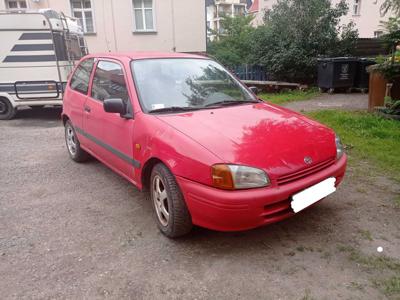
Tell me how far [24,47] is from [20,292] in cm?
780

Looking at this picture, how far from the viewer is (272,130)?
314 cm

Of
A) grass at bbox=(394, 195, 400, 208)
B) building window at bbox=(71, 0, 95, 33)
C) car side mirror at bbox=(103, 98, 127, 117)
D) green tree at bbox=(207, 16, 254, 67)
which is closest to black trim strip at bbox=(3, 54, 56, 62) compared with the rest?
car side mirror at bbox=(103, 98, 127, 117)

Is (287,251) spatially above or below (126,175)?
below

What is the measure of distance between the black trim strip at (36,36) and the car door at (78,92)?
4322 millimetres

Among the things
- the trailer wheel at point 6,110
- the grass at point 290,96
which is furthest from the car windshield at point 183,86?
the trailer wheel at point 6,110

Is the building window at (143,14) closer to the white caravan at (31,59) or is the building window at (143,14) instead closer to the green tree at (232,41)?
the green tree at (232,41)

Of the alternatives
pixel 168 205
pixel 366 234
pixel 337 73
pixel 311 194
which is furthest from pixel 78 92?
pixel 337 73

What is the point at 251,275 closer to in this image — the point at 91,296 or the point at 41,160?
the point at 91,296

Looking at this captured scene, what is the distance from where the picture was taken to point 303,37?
42.0 feet

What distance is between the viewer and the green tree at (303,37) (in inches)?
493

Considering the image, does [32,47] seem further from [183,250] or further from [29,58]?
[183,250]

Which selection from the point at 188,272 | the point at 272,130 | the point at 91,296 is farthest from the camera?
the point at 272,130

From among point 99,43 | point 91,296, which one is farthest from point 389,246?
point 99,43

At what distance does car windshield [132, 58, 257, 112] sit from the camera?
11.6 feet
